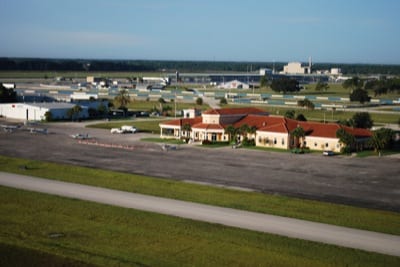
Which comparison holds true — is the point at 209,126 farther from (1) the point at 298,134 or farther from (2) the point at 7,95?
(2) the point at 7,95

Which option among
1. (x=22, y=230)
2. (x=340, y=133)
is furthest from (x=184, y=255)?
(x=340, y=133)

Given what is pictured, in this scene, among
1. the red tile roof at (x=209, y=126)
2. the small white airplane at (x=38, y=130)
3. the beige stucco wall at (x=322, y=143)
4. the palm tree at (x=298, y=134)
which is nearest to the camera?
the beige stucco wall at (x=322, y=143)

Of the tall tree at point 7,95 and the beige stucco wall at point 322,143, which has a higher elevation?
the tall tree at point 7,95

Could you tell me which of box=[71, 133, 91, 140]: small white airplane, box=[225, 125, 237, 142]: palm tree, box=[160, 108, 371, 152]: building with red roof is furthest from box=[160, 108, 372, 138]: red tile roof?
box=[71, 133, 91, 140]: small white airplane

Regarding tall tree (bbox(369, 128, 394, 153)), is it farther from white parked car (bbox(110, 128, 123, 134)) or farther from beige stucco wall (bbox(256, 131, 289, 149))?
white parked car (bbox(110, 128, 123, 134))

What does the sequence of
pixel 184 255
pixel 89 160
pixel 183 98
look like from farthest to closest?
pixel 183 98 < pixel 89 160 < pixel 184 255

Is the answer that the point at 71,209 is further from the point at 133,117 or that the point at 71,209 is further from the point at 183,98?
the point at 183,98

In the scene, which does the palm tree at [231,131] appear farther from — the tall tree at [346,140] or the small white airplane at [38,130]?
the small white airplane at [38,130]

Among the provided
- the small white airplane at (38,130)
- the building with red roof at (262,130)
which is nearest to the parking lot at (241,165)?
the building with red roof at (262,130)
